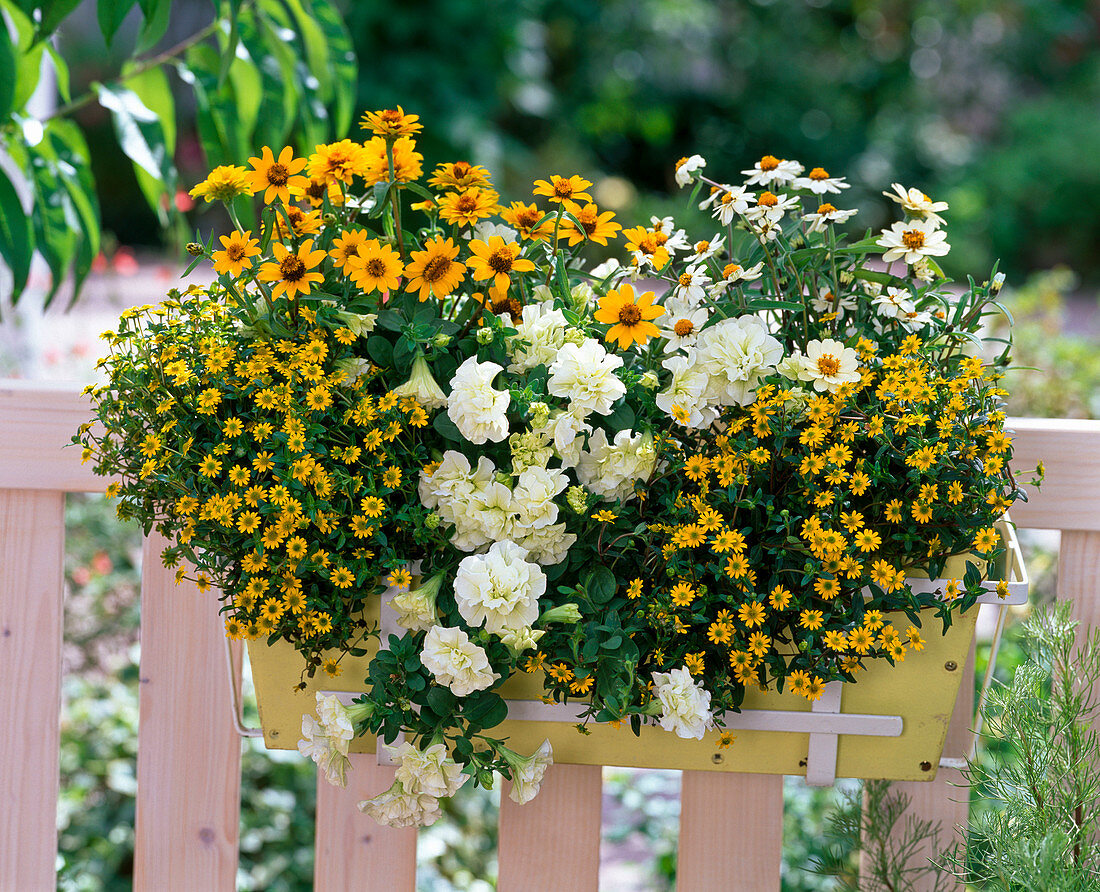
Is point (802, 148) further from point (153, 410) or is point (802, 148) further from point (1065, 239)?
point (153, 410)

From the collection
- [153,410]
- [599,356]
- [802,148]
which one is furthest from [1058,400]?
[802,148]

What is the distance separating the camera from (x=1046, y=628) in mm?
833

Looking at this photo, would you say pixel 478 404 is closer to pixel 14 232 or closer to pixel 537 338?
pixel 537 338

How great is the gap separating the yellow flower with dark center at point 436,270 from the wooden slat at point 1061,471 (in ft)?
1.77

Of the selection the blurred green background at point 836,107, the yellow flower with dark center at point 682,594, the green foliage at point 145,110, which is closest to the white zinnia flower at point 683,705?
the yellow flower with dark center at point 682,594

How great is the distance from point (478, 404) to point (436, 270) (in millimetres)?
109

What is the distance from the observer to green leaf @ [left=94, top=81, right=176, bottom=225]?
108 cm

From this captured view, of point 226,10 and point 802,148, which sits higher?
point 802,148

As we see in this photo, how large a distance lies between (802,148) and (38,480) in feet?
23.3

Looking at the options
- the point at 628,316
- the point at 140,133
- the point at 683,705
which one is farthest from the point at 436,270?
the point at 140,133

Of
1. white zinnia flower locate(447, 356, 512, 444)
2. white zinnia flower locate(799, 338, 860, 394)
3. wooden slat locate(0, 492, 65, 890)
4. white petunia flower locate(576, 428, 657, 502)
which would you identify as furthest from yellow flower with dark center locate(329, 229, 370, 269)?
wooden slat locate(0, 492, 65, 890)

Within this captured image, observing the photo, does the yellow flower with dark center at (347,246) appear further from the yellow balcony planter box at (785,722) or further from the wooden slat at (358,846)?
the wooden slat at (358,846)

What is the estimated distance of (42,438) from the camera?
37.6 inches

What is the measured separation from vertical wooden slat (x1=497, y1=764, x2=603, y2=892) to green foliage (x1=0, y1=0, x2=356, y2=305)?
2.41 ft
